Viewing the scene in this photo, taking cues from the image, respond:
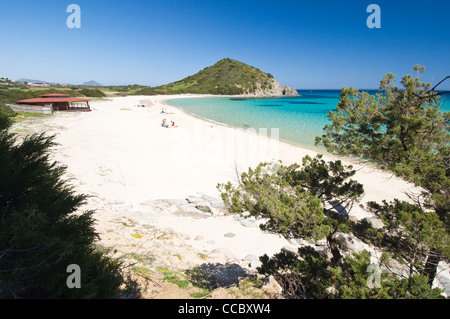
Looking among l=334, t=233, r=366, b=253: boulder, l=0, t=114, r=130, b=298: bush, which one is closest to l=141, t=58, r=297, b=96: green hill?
l=334, t=233, r=366, b=253: boulder

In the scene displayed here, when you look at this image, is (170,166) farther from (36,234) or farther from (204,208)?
(36,234)

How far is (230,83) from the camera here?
11725 centimetres

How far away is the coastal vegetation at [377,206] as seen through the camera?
10.1ft

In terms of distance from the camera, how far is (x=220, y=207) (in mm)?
8977

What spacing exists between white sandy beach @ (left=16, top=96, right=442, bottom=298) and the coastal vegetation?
111 inches

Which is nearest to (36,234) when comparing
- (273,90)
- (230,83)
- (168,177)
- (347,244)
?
(347,244)

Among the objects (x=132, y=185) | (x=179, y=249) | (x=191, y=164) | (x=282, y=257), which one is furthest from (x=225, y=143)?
Result: (x=282, y=257)

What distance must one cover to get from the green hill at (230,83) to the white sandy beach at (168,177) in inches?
3456

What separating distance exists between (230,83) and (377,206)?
4774 inches

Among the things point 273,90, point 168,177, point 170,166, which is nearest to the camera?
point 168,177

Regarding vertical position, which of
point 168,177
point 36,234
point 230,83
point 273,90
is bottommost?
point 168,177

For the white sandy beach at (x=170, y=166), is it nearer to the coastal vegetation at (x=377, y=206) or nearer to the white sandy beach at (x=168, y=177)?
the white sandy beach at (x=168, y=177)

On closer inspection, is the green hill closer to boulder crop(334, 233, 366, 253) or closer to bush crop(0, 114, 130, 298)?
boulder crop(334, 233, 366, 253)

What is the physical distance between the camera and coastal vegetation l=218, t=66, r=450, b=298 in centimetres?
309
